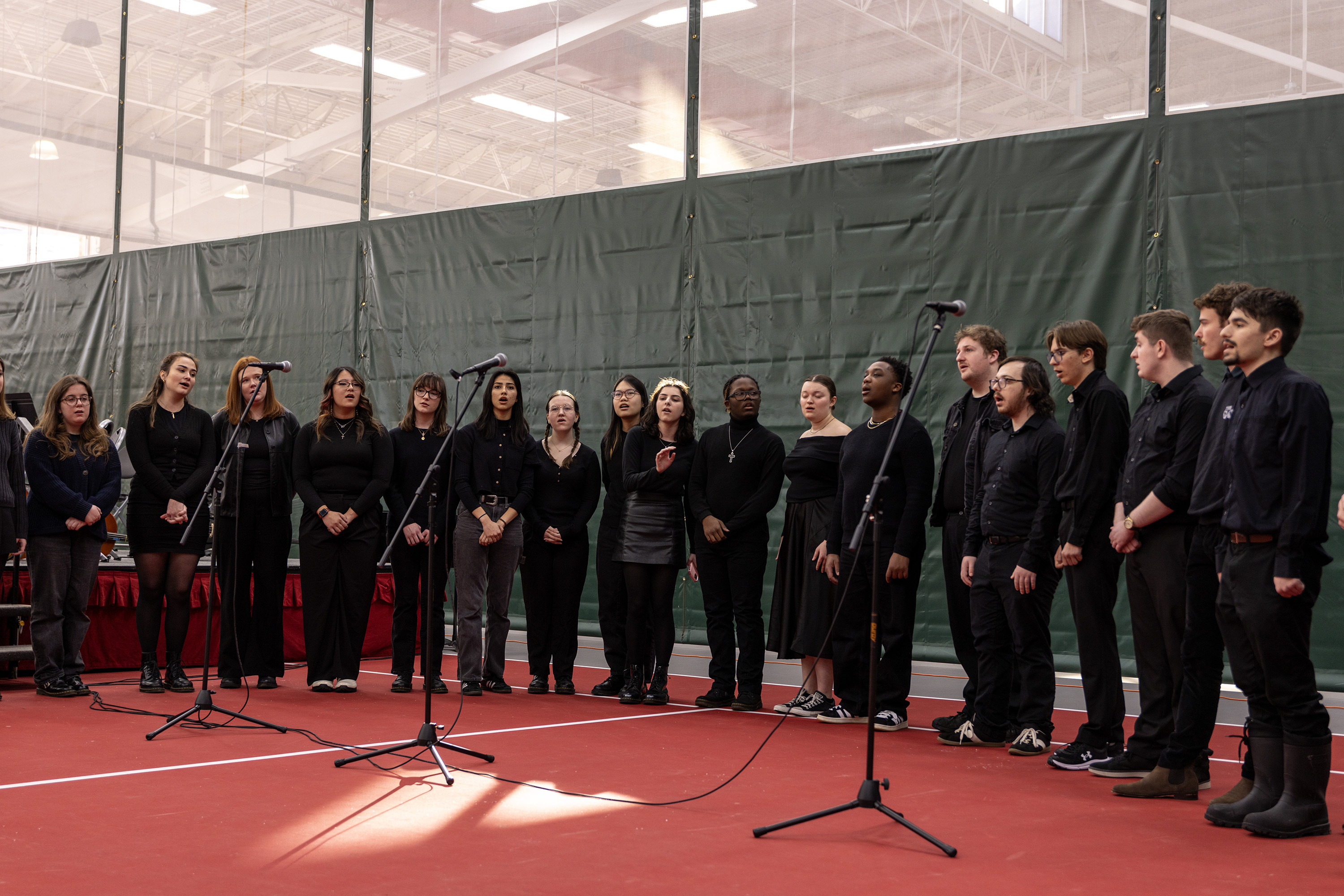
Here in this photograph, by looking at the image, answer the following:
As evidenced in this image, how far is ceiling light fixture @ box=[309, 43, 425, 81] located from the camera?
8.52 meters

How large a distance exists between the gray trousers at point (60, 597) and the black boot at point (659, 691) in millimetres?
2633

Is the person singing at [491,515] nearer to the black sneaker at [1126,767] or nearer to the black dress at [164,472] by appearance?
the black dress at [164,472]

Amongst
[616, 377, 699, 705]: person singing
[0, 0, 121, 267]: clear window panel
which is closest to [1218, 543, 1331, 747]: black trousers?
[616, 377, 699, 705]: person singing

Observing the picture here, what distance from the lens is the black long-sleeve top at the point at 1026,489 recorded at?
4246 millimetres

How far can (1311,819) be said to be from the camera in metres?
3.16

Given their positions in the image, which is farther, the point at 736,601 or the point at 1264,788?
the point at 736,601

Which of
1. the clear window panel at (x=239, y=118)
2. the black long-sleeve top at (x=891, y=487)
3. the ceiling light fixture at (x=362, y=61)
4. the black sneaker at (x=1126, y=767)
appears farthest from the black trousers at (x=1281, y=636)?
the clear window panel at (x=239, y=118)

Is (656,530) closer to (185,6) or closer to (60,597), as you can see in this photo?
(60,597)

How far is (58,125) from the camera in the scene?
10195 mm

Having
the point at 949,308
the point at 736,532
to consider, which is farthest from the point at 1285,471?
the point at 736,532

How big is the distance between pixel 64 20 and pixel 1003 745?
9.61m

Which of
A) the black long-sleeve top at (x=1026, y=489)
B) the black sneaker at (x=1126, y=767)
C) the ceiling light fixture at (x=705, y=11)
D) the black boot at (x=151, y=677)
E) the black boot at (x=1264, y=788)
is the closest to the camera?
the black boot at (x=1264, y=788)

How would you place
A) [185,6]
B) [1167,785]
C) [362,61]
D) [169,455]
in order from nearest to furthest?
[1167,785], [169,455], [362,61], [185,6]

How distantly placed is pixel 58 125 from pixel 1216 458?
9899mm
